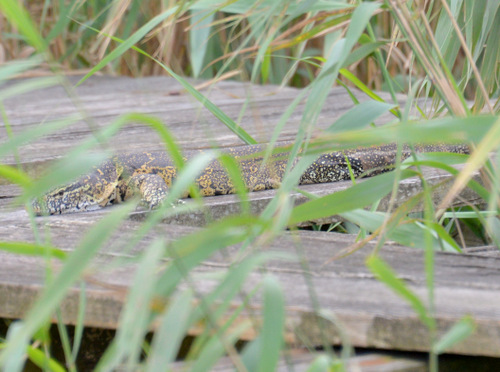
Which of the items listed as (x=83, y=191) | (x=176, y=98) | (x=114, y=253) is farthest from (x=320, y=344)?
(x=176, y=98)

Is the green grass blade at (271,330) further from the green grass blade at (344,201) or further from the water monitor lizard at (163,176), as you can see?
the water monitor lizard at (163,176)

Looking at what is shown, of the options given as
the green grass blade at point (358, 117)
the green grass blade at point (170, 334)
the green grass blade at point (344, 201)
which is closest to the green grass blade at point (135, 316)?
the green grass blade at point (170, 334)

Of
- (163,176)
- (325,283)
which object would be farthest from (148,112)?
(325,283)

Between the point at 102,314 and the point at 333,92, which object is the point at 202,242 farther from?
the point at 333,92

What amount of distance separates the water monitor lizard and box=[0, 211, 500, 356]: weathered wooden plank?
45.0 inches

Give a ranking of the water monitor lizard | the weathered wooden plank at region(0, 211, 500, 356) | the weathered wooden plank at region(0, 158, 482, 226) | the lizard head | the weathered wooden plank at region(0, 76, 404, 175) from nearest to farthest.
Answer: the weathered wooden plank at region(0, 211, 500, 356)
the weathered wooden plank at region(0, 158, 482, 226)
the lizard head
the water monitor lizard
the weathered wooden plank at region(0, 76, 404, 175)

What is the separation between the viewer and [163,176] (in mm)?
3756

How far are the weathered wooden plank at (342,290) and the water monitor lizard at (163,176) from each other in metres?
1.14

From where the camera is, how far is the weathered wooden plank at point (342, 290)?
1.52m

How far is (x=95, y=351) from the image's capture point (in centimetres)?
198

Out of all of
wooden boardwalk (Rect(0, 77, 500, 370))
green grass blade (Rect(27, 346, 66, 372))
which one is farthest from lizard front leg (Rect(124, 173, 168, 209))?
green grass blade (Rect(27, 346, 66, 372))

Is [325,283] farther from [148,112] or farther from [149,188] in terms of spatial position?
[148,112]

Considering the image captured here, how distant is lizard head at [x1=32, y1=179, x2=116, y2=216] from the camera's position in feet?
10.1

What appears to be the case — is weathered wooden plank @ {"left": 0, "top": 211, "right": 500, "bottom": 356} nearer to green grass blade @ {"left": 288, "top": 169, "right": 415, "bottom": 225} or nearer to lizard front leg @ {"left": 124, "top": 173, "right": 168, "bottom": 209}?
green grass blade @ {"left": 288, "top": 169, "right": 415, "bottom": 225}
